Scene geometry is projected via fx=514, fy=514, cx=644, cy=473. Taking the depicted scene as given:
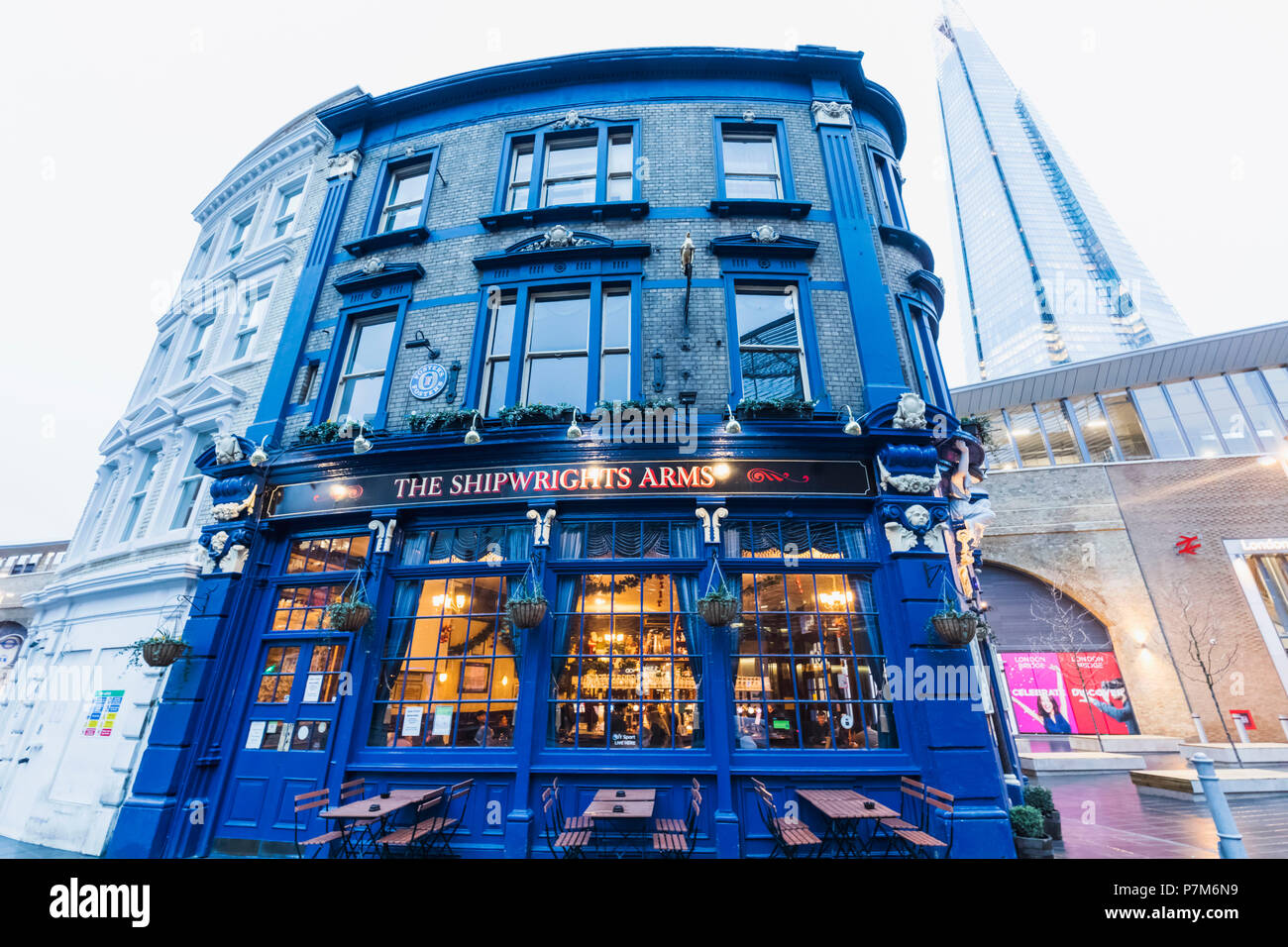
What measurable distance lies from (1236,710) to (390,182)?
27.8 m

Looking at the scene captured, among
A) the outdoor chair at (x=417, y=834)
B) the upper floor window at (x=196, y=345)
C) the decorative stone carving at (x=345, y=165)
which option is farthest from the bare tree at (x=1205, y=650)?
the upper floor window at (x=196, y=345)

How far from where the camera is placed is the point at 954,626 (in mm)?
6371

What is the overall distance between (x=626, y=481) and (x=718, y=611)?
7.57 feet

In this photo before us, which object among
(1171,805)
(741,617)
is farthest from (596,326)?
(1171,805)

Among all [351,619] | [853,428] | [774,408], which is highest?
[774,408]

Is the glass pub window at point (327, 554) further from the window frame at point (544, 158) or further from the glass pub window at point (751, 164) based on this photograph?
the glass pub window at point (751, 164)

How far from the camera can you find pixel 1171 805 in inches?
376

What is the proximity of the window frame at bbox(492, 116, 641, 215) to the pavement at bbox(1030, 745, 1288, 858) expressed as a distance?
1294 centimetres

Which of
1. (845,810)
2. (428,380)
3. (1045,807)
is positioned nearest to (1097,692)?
(1045,807)

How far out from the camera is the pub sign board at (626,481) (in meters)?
7.59

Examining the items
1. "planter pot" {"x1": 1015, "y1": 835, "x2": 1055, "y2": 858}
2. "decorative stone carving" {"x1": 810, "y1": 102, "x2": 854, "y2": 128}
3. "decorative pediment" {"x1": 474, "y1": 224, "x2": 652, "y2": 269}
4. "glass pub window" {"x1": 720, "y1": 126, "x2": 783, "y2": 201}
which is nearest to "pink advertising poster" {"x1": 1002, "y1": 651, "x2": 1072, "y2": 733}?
"planter pot" {"x1": 1015, "y1": 835, "x2": 1055, "y2": 858}

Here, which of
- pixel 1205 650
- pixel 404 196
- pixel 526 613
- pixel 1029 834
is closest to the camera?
pixel 1029 834

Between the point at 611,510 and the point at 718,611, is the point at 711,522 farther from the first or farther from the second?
the point at 611,510

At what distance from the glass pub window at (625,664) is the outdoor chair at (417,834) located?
161 cm
